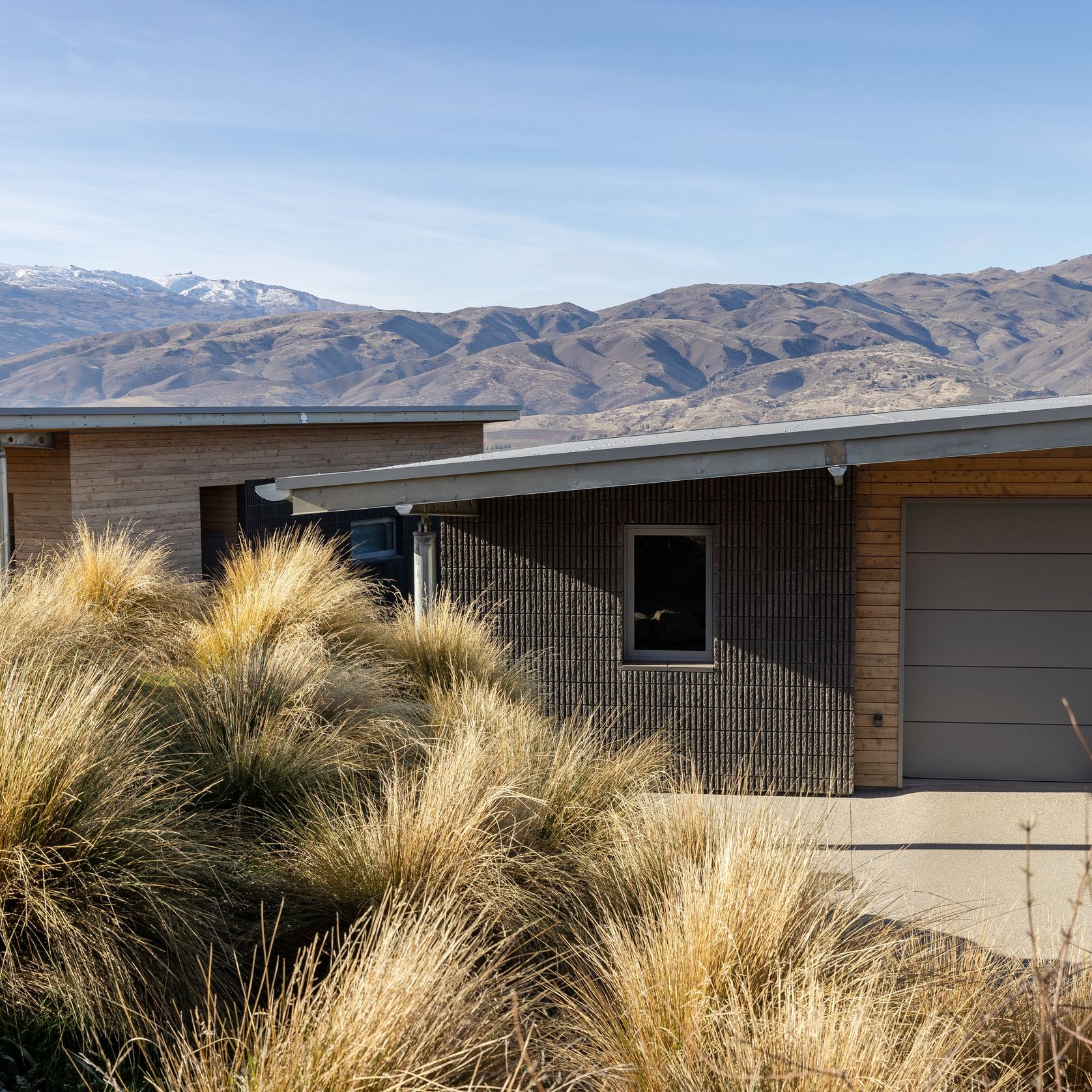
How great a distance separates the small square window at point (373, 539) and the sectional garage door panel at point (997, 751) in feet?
33.1

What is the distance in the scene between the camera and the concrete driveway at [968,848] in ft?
19.3

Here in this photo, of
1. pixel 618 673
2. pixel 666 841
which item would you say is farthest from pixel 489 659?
pixel 666 841

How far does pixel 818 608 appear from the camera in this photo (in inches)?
352

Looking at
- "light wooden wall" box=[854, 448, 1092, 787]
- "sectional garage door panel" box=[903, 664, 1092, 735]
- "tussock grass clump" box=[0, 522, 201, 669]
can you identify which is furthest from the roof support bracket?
"sectional garage door panel" box=[903, 664, 1092, 735]

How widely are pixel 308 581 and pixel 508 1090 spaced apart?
6085 mm

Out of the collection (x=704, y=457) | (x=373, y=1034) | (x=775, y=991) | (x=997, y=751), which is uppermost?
(x=704, y=457)

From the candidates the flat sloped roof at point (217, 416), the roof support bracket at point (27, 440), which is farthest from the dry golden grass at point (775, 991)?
the roof support bracket at point (27, 440)

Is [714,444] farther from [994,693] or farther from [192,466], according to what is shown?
[192,466]

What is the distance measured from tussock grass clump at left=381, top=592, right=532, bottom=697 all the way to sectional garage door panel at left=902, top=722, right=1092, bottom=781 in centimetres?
338

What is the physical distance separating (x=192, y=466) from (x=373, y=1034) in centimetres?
1340

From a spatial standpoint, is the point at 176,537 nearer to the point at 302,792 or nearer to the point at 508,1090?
the point at 302,792

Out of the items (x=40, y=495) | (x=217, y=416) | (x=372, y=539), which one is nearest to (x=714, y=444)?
(x=217, y=416)

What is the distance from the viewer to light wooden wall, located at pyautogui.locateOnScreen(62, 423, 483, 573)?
14.2 m

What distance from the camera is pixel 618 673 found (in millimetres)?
9172
